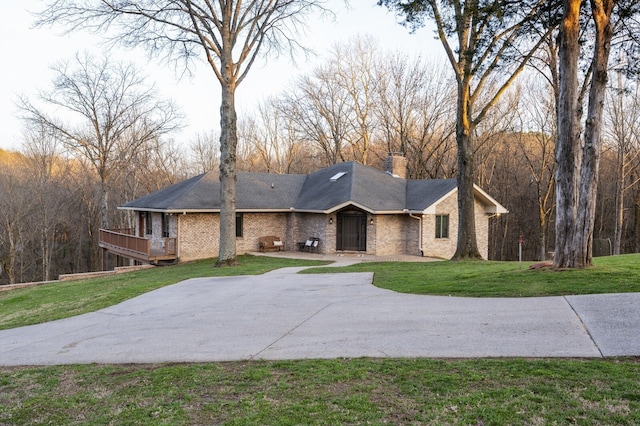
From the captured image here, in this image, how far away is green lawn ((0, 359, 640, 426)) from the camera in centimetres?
421

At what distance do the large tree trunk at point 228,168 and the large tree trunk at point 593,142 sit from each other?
11817mm

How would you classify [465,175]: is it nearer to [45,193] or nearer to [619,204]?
[619,204]

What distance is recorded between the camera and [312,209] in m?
23.2

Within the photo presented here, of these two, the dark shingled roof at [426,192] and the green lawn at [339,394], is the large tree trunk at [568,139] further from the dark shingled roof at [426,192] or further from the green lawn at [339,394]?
the dark shingled roof at [426,192]

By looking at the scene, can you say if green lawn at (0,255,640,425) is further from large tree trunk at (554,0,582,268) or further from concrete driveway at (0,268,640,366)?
large tree trunk at (554,0,582,268)

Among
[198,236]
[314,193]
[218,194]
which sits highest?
[314,193]

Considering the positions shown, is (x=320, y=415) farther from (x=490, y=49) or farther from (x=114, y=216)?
(x=114, y=216)

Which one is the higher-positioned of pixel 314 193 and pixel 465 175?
pixel 465 175

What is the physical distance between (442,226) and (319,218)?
20.3ft

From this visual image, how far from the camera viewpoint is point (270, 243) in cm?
2466

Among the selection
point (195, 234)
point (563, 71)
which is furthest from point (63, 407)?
point (195, 234)

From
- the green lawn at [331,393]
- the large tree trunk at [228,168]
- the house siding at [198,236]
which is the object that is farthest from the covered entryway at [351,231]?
the green lawn at [331,393]

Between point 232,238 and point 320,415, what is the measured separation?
14834 millimetres

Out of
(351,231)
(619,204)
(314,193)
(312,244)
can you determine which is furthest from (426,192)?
(619,204)
